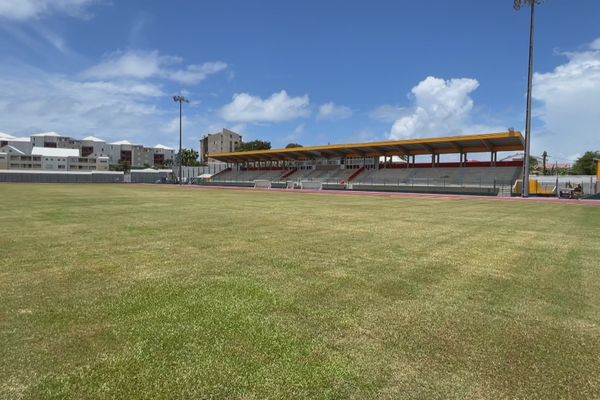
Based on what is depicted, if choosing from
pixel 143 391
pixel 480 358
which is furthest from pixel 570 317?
pixel 143 391

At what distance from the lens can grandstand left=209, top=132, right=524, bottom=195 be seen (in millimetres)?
47062

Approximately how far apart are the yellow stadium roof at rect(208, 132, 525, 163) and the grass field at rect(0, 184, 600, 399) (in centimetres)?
4247

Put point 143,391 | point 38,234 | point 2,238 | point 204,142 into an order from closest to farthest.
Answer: point 143,391
point 2,238
point 38,234
point 204,142

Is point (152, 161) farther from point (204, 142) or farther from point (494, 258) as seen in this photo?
point (494, 258)

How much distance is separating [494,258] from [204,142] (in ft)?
544

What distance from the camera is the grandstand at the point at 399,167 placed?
47.1 meters

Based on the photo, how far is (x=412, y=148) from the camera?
5681cm

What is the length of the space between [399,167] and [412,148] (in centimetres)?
532

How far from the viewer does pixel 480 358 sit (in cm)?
356

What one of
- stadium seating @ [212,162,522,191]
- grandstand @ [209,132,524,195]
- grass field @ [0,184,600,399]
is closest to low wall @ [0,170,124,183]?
grandstand @ [209,132,524,195]

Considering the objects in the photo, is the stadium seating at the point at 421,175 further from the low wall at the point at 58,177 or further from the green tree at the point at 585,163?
the green tree at the point at 585,163

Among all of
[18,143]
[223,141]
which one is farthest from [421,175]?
[18,143]

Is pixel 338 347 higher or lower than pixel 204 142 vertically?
lower

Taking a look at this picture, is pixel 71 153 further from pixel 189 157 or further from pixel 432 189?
pixel 432 189
